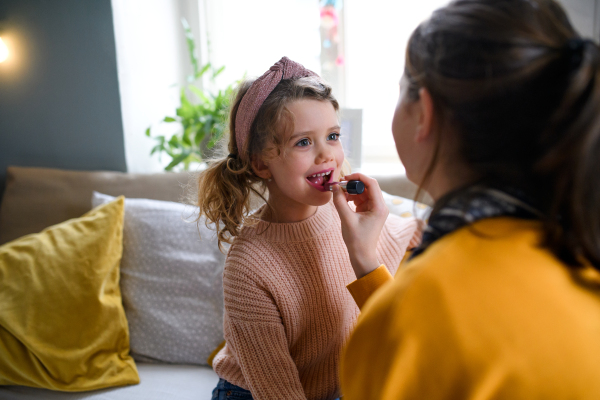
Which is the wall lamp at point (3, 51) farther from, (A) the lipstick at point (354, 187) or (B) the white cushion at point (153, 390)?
(A) the lipstick at point (354, 187)

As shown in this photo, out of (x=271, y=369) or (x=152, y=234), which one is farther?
(x=152, y=234)

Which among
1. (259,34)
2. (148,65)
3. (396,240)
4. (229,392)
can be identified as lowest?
(229,392)

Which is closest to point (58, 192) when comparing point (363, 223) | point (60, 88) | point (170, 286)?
point (60, 88)

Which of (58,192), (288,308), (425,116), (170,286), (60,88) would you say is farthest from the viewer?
(60,88)

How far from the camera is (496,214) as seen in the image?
0.52 m

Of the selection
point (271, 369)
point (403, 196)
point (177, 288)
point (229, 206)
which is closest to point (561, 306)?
point (271, 369)

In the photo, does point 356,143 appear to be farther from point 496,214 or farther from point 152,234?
point 496,214

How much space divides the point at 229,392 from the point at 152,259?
1.99 ft

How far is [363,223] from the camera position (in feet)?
2.94

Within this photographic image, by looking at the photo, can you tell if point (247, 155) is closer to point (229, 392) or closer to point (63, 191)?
point (229, 392)

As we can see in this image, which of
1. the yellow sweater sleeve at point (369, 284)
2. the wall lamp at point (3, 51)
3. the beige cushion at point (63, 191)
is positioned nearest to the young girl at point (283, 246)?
the yellow sweater sleeve at point (369, 284)

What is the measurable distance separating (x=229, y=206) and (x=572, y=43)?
76cm

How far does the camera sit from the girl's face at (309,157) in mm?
936

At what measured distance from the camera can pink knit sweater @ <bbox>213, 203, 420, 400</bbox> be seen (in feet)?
2.94
